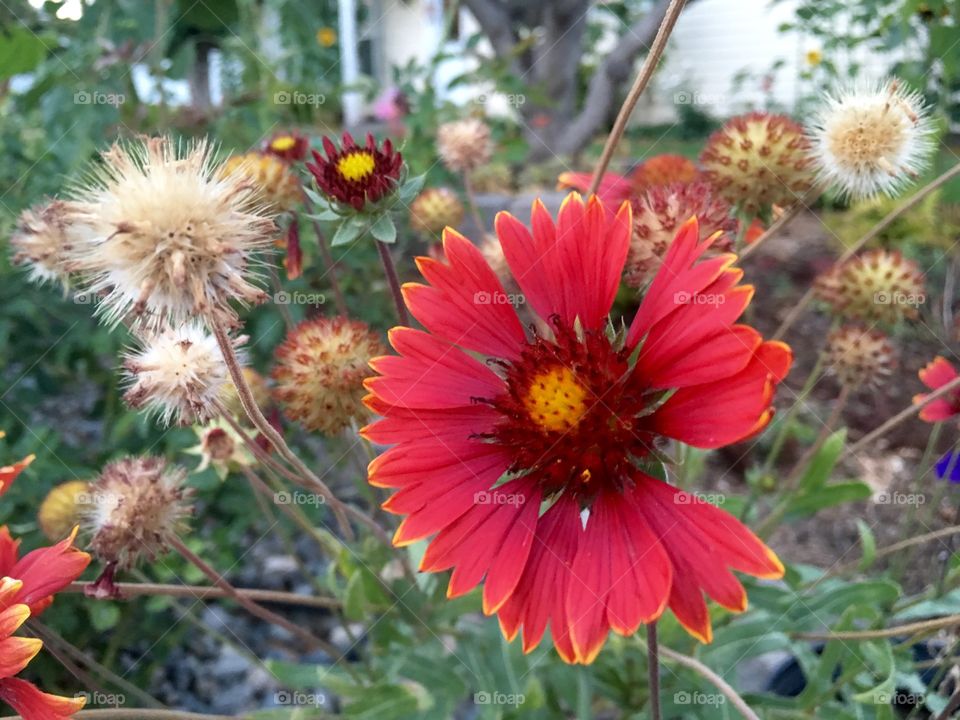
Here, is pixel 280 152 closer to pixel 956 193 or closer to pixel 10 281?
pixel 10 281

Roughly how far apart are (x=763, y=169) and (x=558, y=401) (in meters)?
0.47

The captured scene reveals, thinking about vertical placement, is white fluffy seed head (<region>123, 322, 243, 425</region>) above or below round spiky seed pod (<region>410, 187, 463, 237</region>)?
below

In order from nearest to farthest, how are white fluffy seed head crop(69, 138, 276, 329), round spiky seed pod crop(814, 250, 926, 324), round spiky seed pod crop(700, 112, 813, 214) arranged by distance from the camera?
white fluffy seed head crop(69, 138, 276, 329) → round spiky seed pod crop(700, 112, 813, 214) → round spiky seed pod crop(814, 250, 926, 324)

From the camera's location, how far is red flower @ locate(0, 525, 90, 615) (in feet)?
2.68

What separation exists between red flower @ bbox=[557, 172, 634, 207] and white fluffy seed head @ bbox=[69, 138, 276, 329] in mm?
584

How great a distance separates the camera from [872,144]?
961 mm

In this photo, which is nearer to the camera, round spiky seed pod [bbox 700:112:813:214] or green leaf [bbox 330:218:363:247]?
green leaf [bbox 330:218:363:247]

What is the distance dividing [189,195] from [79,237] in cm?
15

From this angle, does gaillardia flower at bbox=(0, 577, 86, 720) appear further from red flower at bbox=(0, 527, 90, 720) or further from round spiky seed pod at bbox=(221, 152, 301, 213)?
round spiky seed pod at bbox=(221, 152, 301, 213)

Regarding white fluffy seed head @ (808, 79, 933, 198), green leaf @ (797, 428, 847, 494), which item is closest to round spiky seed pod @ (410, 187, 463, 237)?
white fluffy seed head @ (808, 79, 933, 198)

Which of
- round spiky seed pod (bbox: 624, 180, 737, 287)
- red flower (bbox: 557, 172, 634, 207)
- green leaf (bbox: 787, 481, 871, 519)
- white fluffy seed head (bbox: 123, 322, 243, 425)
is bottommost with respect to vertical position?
green leaf (bbox: 787, 481, 871, 519)

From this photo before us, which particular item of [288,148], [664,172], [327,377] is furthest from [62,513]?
[664,172]

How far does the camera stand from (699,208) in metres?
0.91

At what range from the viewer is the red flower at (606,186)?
1.14m
